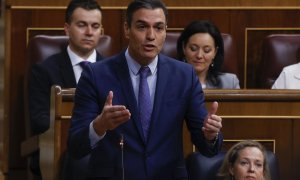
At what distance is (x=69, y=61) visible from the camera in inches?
80.0

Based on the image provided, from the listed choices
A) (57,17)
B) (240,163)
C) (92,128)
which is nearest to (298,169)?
(240,163)

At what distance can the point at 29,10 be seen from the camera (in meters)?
2.25

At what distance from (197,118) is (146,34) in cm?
15

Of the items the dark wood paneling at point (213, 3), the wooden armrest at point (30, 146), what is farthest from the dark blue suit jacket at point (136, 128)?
the dark wood paneling at point (213, 3)

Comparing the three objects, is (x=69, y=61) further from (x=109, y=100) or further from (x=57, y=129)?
(x=109, y=100)

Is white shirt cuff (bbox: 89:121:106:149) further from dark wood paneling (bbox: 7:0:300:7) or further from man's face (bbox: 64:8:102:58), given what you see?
dark wood paneling (bbox: 7:0:300:7)

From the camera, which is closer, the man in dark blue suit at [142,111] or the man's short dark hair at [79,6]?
the man in dark blue suit at [142,111]

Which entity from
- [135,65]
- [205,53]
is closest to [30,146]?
[205,53]

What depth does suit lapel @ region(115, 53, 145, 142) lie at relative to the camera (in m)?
1.35

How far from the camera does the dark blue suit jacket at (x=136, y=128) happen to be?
135 centimetres

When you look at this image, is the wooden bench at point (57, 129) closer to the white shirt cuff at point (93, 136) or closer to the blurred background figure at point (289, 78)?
the white shirt cuff at point (93, 136)

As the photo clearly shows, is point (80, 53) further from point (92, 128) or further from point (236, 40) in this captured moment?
point (92, 128)

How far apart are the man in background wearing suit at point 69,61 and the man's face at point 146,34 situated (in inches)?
21.7

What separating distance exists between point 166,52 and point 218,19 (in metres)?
0.22
